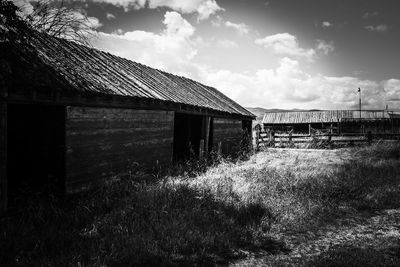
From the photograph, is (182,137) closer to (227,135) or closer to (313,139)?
(227,135)

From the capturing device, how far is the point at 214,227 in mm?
5055

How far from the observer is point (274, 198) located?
6.50 m

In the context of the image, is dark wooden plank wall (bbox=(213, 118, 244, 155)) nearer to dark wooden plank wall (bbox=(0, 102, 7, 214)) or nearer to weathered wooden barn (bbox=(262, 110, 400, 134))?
dark wooden plank wall (bbox=(0, 102, 7, 214))

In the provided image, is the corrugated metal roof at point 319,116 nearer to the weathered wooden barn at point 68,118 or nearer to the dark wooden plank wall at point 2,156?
the weathered wooden barn at point 68,118

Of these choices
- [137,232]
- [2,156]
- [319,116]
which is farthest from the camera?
[319,116]

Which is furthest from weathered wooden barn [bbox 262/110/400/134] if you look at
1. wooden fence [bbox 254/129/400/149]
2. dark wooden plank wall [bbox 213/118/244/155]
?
dark wooden plank wall [bbox 213/118/244/155]

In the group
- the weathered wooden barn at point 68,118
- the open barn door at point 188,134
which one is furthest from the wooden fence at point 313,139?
the weathered wooden barn at point 68,118

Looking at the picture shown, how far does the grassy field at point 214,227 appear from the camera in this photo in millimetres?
4035

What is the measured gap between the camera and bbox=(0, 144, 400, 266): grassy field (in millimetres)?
4035

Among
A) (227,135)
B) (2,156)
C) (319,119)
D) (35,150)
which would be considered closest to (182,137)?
(227,135)

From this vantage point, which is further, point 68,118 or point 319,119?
→ point 319,119

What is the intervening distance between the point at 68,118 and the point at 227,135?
964cm

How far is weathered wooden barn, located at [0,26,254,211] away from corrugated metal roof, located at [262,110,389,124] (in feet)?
124

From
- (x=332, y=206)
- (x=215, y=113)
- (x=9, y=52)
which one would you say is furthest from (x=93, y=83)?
(x=215, y=113)
